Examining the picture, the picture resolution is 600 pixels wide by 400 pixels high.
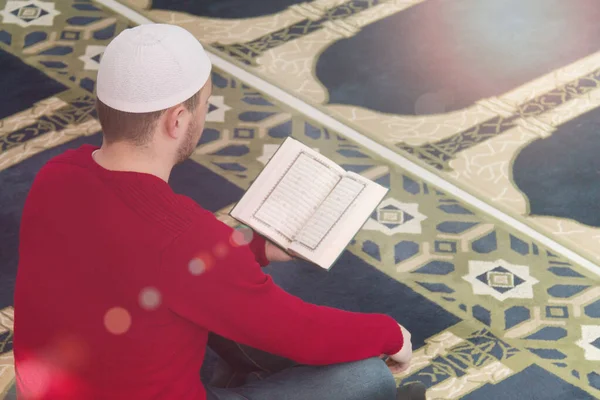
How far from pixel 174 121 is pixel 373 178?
145 cm

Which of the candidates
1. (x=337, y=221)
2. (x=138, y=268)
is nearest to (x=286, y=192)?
(x=337, y=221)

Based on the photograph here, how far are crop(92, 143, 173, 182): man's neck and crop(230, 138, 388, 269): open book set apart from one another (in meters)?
0.50

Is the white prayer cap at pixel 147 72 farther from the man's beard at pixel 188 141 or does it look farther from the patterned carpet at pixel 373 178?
the patterned carpet at pixel 373 178

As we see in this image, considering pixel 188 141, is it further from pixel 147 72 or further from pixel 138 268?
pixel 138 268

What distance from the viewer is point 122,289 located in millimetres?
1399

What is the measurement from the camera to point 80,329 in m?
1.42

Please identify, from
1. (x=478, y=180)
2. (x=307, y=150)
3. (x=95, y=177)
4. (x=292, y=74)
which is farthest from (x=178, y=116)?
(x=292, y=74)

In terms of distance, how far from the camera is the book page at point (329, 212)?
2.00 metres

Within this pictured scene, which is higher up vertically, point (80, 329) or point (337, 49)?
point (80, 329)

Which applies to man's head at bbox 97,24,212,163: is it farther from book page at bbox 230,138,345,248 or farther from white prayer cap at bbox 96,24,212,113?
book page at bbox 230,138,345,248

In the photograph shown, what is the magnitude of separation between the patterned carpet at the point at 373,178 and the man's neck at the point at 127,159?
103 cm

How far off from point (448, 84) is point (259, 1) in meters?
0.97

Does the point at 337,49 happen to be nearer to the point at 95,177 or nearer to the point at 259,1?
the point at 259,1

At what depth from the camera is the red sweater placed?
1.40 m
